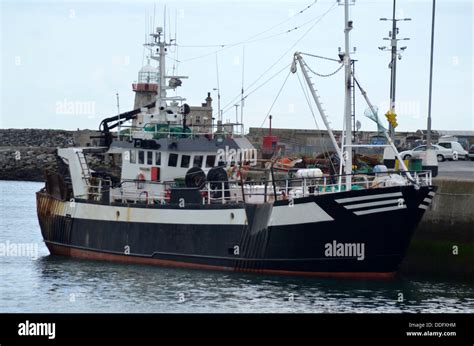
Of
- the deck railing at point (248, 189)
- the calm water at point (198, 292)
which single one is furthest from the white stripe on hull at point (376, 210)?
the calm water at point (198, 292)

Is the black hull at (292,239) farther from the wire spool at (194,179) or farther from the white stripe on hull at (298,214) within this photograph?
the wire spool at (194,179)

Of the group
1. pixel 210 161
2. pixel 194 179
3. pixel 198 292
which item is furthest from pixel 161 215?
pixel 198 292

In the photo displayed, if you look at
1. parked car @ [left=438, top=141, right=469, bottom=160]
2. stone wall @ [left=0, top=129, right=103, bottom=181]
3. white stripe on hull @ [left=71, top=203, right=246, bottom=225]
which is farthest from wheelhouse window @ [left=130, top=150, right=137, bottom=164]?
stone wall @ [left=0, top=129, right=103, bottom=181]

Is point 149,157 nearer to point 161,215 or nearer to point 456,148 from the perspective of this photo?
point 161,215

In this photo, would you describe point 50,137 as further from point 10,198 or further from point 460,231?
point 460,231

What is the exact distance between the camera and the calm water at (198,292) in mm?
28359

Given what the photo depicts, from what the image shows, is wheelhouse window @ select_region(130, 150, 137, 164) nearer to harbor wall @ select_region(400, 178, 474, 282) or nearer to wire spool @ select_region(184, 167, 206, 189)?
wire spool @ select_region(184, 167, 206, 189)

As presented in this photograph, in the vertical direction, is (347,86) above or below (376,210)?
above

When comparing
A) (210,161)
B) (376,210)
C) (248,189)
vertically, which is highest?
(210,161)

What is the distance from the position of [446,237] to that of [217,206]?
22.6ft

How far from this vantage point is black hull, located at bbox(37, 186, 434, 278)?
31031mm

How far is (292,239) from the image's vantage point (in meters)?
31.9

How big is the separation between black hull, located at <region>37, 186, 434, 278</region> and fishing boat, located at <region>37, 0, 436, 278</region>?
0.10 ft
